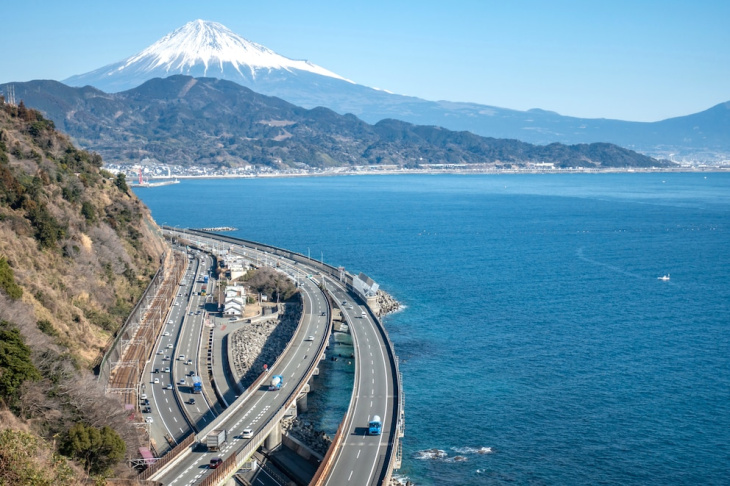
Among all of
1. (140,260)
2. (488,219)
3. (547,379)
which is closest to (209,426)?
(547,379)

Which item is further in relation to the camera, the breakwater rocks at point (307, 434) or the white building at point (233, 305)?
the white building at point (233, 305)

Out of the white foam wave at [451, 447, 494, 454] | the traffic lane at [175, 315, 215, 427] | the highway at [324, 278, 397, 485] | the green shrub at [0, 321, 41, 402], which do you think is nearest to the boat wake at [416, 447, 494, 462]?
the white foam wave at [451, 447, 494, 454]

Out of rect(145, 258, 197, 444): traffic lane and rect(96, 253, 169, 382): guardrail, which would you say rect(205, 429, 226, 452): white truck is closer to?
rect(145, 258, 197, 444): traffic lane

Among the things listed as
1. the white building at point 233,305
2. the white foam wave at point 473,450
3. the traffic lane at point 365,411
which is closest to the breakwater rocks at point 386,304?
the traffic lane at point 365,411

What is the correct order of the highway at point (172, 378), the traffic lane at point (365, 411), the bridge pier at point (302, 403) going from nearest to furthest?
the traffic lane at point (365, 411) → the highway at point (172, 378) → the bridge pier at point (302, 403)

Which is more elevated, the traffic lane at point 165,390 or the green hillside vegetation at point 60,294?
the green hillside vegetation at point 60,294

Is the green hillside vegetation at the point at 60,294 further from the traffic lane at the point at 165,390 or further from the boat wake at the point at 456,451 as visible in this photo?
the boat wake at the point at 456,451
